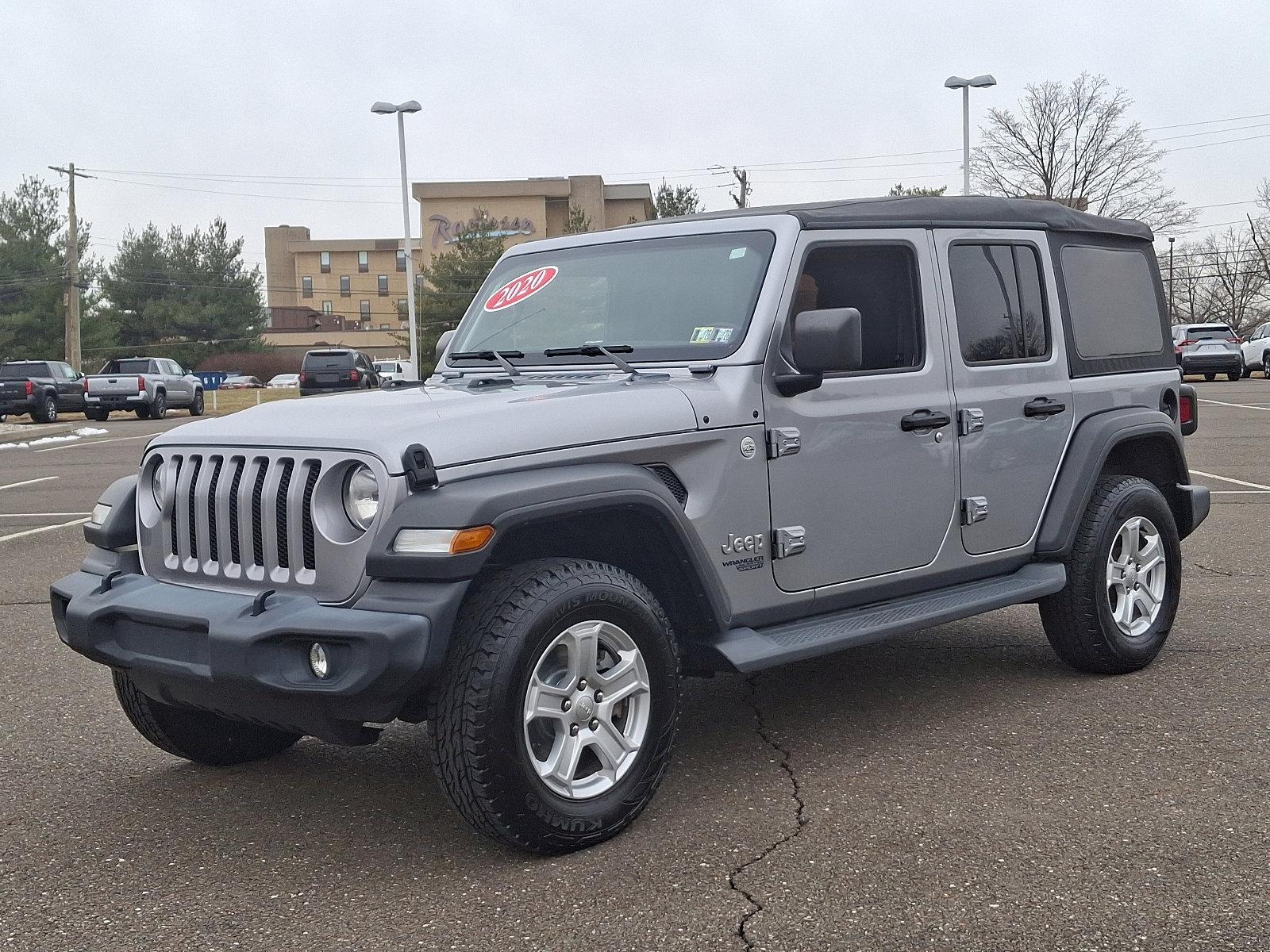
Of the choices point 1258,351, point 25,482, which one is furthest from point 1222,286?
point 25,482

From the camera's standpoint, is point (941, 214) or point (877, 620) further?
point (941, 214)

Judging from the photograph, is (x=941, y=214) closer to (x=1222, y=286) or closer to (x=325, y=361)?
(x=325, y=361)

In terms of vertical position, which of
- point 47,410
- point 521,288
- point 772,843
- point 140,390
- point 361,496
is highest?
point 140,390

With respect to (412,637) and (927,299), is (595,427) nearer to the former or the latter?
(412,637)

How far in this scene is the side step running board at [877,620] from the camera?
4391mm

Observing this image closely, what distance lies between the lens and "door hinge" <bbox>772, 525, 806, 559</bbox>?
454 centimetres

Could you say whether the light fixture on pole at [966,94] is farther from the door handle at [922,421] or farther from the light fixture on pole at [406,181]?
the door handle at [922,421]

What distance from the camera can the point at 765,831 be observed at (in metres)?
4.07

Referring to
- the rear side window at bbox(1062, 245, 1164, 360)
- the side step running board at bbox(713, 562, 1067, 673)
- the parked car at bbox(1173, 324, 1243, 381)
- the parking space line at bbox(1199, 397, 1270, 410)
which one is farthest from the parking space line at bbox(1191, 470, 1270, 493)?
the parked car at bbox(1173, 324, 1243, 381)

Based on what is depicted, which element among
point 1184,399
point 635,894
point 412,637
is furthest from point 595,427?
point 1184,399

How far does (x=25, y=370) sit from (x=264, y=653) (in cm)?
3311

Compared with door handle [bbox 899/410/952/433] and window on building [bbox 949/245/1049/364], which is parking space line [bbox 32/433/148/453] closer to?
window on building [bbox 949/245/1049/364]

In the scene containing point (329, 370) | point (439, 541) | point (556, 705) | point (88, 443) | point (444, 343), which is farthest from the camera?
point (329, 370)

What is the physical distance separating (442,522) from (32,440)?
76.9 feet
